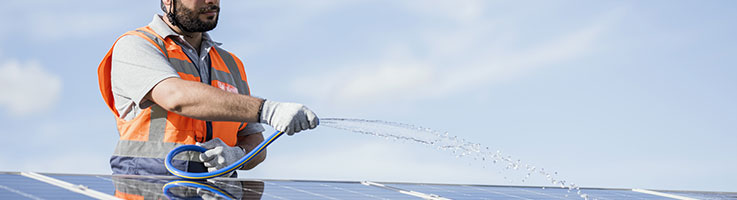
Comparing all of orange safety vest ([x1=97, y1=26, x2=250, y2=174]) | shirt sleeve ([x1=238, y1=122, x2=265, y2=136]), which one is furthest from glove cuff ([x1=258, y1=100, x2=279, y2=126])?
shirt sleeve ([x1=238, y1=122, x2=265, y2=136])

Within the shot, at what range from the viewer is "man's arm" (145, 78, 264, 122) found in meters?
3.93

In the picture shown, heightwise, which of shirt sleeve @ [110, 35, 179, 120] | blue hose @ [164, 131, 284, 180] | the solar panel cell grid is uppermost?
shirt sleeve @ [110, 35, 179, 120]

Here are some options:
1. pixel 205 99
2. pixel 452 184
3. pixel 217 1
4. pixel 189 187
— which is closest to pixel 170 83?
pixel 205 99

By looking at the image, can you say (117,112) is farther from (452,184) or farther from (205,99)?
(452,184)

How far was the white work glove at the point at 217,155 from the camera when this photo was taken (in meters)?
4.45

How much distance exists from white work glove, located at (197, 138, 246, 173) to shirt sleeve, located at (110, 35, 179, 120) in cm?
41

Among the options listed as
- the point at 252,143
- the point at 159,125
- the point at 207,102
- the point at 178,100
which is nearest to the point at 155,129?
the point at 159,125

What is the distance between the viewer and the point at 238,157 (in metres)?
4.71

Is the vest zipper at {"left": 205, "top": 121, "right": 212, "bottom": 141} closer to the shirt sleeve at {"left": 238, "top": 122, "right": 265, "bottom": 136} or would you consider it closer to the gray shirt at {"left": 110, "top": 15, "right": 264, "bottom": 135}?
the gray shirt at {"left": 110, "top": 15, "right": 264, "bottom": 135}

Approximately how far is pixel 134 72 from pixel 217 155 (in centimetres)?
64

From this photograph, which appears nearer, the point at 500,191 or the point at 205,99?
the point at 205,99

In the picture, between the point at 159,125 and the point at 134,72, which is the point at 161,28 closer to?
the point at 134,72

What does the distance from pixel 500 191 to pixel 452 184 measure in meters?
0.34

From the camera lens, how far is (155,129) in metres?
4.41
